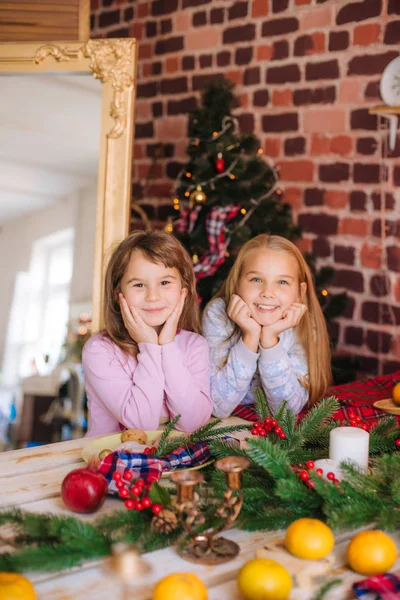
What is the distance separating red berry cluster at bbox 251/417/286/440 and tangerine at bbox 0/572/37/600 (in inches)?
25.9

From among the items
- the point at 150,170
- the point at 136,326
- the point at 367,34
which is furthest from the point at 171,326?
the point at 150,170

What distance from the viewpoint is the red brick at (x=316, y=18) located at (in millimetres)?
3328

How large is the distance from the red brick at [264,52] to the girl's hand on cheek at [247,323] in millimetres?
1929

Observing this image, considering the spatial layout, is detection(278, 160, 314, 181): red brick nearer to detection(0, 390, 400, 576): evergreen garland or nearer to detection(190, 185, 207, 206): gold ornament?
detection(190, 185, 207, 206): gold ornament

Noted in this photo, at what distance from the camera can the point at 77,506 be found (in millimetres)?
1150

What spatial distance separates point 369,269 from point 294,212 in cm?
50

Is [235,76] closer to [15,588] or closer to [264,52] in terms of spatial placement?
[264,52]

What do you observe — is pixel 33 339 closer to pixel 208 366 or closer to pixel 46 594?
pixel 208 366

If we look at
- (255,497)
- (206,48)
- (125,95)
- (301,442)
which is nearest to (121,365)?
(301,442)

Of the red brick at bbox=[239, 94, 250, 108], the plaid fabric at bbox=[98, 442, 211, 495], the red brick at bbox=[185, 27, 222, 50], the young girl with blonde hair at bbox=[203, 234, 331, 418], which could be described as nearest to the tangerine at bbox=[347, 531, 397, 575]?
the plaid fabric at bbox=[98, 442, 211, 495]

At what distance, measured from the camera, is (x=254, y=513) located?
1122mm

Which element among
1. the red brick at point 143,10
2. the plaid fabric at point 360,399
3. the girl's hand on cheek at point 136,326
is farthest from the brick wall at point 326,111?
the girl's hand on cheek at point 136,326

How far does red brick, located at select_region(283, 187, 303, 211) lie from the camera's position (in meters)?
3.50

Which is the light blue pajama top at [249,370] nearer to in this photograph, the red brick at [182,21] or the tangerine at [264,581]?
the tangerine at [264,581]
